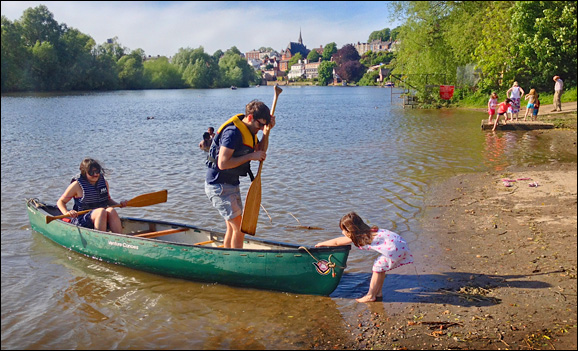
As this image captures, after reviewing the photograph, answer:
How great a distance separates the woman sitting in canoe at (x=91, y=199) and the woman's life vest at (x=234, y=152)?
224 cm

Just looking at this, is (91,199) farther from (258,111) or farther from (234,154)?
(258,111)

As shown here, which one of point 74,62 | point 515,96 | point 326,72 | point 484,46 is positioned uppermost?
point 326,72


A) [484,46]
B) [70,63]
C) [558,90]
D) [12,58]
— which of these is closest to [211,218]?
[558,90]

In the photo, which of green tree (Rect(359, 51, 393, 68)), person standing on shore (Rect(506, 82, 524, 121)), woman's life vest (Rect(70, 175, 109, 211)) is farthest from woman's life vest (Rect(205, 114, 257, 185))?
green tree (Rect(359, 51, 393, 68))

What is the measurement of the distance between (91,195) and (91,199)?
8 cm

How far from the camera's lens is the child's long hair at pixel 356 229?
577cm

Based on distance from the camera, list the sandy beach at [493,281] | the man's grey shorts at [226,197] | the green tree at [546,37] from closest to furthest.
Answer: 1. the sandy beach at [493,281]
2. the man's grey shorts at [226,197]
3. the green tree at [546,37]

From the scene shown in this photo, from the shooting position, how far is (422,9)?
3691cm

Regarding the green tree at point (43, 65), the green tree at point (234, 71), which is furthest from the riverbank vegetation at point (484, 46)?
the green tree at point (234, 71)

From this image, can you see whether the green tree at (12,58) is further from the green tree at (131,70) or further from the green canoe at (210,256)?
the green canoe at (210,256)

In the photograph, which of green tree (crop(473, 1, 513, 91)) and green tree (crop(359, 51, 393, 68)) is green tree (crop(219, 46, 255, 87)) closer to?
green tree (crop(359, 51, 393, 68))

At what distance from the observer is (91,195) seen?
7543mm

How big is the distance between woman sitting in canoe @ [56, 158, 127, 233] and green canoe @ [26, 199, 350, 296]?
174mm

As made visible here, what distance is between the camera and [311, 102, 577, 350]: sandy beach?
4918 millimetres
